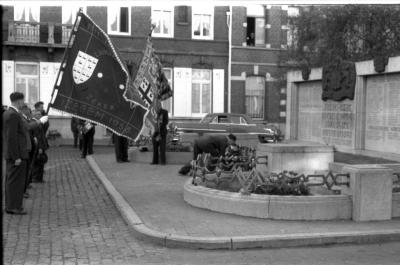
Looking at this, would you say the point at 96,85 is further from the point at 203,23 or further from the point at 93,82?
the point at 203,23

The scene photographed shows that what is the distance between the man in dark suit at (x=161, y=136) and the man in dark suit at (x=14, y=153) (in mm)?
7133

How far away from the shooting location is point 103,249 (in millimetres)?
6941

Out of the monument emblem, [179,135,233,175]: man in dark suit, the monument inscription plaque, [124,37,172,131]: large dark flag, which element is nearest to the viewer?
the monument emblem

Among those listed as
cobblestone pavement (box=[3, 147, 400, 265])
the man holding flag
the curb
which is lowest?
cobblestone pavement (box=[3, 147, 400, 265])

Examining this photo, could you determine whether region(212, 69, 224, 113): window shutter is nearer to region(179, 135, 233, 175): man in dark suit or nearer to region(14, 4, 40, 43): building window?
region(14, 4, 40, 43): building window

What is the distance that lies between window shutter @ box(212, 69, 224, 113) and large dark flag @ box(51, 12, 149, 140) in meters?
22.3

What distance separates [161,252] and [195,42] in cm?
2654

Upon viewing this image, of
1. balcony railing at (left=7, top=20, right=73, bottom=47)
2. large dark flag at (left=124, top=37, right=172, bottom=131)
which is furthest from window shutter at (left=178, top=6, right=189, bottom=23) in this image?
large dark flag at (left=124, top=37, right=172, bottom=131)

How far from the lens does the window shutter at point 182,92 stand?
105ft

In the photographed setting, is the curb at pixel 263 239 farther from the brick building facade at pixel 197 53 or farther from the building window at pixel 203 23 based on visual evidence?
the building window at pixel 203 23

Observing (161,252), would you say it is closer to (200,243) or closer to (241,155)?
(200,243)

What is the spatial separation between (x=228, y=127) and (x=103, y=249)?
17.1 metres

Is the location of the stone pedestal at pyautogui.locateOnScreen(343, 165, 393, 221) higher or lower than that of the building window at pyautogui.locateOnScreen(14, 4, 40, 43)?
lower

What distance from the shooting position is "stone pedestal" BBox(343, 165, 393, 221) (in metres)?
8.39
